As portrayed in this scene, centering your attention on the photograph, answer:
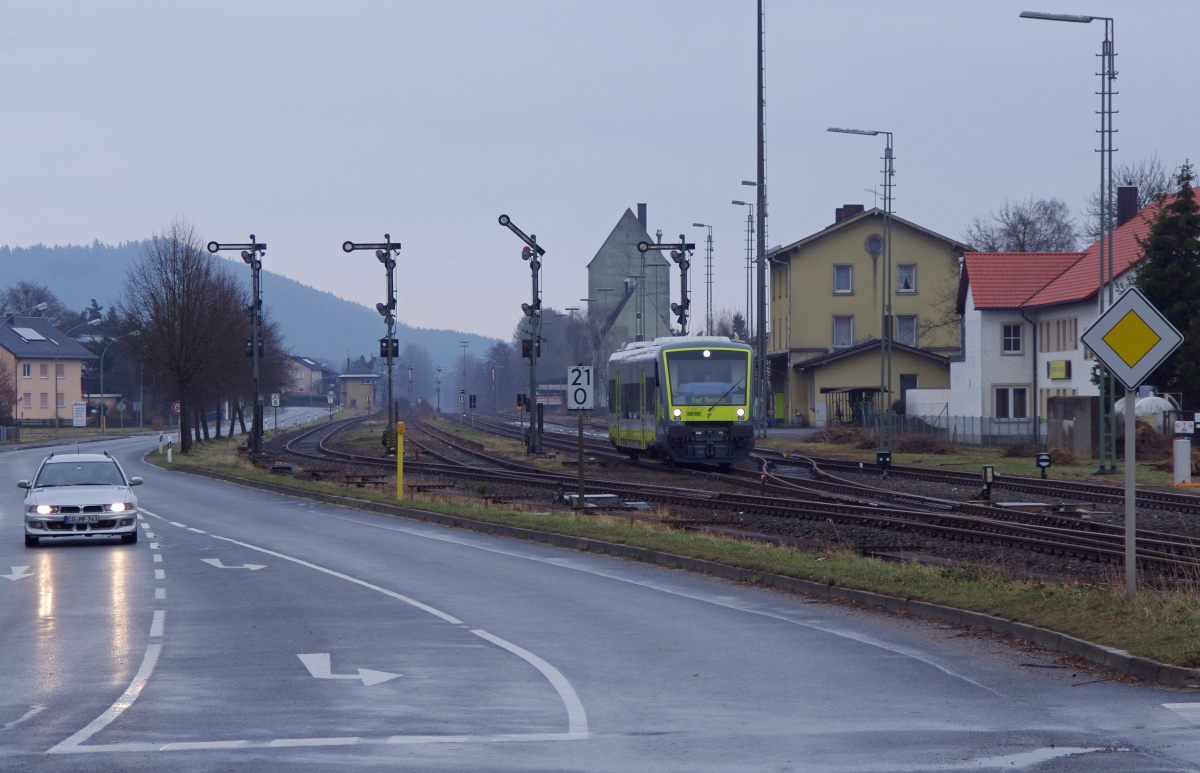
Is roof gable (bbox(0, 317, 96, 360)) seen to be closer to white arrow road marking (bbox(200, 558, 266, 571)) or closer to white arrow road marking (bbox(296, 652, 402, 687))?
white arrow road marking (bbox(200, 558, 266, 571))

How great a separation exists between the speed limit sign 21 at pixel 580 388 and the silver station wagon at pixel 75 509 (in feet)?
24.6

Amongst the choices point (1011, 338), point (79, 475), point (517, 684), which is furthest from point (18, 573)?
point (1011, 338)

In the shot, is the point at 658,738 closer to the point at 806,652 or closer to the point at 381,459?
the point at 806,652

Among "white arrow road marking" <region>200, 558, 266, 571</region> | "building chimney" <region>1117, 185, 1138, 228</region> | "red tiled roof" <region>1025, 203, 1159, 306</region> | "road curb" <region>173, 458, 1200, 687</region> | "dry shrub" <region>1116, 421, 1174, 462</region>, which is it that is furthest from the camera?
"building chimney" <region>1117, 185, 1138, 228</region>

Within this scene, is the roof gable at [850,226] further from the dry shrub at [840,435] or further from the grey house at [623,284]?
the grey house at [623,284]

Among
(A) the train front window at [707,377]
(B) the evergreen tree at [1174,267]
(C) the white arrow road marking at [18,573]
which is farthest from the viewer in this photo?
(B) the evergreen tree at [1174,267]

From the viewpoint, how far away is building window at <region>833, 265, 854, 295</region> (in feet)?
250

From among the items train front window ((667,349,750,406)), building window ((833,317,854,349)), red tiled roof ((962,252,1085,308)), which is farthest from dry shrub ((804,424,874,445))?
building window ((833,317,854,349))

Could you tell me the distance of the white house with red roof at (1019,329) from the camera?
54594 mm

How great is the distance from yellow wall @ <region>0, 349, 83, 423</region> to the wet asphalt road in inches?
4306

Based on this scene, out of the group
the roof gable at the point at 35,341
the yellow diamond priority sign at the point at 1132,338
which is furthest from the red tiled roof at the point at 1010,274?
the roof gable at the point at 35,341

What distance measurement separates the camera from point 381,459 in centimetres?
4931

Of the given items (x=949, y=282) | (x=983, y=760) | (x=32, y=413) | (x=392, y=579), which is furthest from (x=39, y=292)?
(x=983, y=760)

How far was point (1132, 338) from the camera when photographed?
12383mm
